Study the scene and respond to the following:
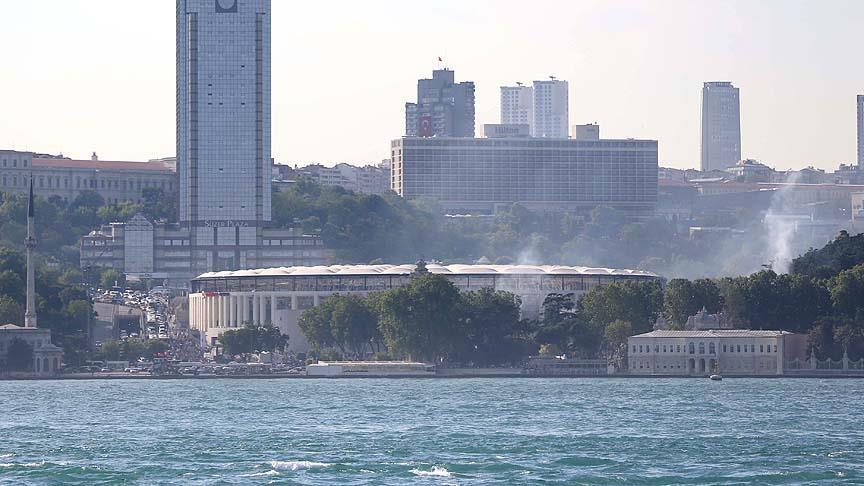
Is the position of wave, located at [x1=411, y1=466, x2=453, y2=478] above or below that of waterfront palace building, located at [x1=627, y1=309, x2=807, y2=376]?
below

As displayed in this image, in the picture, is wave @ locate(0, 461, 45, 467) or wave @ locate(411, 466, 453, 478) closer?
wave @ locate(411, 466, 453, 478)

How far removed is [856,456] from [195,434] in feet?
101

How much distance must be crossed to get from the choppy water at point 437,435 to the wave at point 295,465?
76 mm

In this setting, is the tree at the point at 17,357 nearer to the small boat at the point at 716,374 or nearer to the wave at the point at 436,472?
the small boat at the point at 716,374

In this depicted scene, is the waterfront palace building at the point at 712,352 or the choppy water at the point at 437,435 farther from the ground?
the waterfront palace building at the point at 712,352

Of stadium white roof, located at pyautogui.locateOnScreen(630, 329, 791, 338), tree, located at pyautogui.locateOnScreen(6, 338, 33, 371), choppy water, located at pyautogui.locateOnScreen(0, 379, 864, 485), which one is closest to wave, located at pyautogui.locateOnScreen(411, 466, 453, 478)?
choppy water, located at pyautogui.locateOnScreen(0, 379, 864, 485)

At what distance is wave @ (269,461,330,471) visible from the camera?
10156cm

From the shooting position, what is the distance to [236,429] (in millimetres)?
123875

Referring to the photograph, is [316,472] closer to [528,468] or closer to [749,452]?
[528,468]

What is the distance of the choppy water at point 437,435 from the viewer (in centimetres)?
10000

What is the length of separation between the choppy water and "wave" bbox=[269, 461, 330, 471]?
8 centimetres

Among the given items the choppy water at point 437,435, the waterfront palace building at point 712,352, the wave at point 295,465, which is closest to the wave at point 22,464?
the choppy water at point 437,435

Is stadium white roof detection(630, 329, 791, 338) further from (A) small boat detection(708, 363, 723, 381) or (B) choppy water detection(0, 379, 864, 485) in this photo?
(B) choppy water detection(0, 379, 864, 485)

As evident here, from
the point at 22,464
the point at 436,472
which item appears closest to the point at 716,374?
the point at 436,472
